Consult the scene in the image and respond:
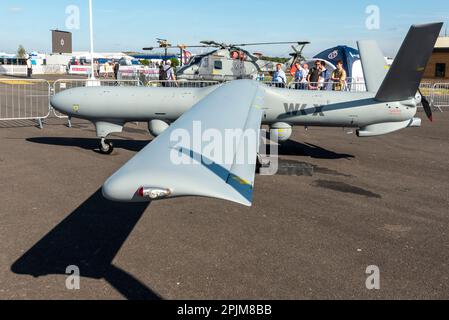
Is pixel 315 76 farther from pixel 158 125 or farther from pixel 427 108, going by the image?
pixel 158 125

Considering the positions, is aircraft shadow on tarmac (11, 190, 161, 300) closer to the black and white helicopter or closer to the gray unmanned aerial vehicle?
the gray unmanned aerial vehicle

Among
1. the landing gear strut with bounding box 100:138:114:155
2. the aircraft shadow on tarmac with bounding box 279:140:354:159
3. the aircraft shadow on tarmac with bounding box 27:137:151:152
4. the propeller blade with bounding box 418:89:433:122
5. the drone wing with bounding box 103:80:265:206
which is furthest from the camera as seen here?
the aircraft shadow on tarmac with bounding box 27:137:151:152

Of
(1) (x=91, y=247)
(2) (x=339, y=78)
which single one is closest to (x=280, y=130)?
(2) (x=339, y=78)

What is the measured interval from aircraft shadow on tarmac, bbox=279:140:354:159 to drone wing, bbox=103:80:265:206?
7.40 m

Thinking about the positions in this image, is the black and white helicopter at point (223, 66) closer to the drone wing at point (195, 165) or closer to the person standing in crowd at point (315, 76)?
the person standing in crowd at point (315, 76)

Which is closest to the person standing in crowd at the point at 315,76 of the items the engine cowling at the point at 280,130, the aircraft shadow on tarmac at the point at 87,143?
the engine cowling at the point at 280,130

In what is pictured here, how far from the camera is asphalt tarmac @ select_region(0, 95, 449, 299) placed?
14.0 feet

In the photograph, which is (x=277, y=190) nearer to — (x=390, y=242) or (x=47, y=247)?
(x=390, y=242)

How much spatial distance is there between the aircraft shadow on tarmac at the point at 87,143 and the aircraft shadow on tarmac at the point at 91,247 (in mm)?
4818

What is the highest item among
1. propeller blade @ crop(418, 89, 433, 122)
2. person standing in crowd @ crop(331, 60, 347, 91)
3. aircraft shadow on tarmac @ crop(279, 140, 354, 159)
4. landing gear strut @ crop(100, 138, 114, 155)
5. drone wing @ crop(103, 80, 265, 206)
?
person standing in crowd @ crop(331, 60, 347, 91)

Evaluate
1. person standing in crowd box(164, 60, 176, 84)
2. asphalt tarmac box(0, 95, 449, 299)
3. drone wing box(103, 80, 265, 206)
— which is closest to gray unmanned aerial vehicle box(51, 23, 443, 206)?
asphalt tarmac box(0, 95, 449, 299)

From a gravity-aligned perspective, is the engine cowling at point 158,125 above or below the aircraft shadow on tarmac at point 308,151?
above

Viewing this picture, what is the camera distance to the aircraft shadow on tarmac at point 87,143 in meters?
11.2

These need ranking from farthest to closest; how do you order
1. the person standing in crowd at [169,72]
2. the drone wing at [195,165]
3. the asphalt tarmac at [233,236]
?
the person standing in crowd at [169,72], the asphalt tarmac at [233,236], the drone wing at [195,165]
